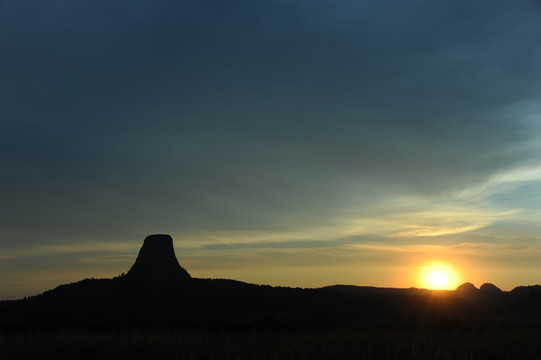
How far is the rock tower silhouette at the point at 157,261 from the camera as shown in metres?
98.1

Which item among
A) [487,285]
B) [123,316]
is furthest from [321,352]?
[487,285]

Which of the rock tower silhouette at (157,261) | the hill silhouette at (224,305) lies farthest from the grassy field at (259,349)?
the rock tower silhouette at (157,261)

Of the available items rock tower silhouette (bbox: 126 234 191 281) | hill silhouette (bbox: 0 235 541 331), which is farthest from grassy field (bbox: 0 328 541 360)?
rock tower silhouette (bbox: 126 234 191 281)

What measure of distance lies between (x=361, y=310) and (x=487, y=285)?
134367 millimetres

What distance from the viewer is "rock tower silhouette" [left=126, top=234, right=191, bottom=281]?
3861 inches

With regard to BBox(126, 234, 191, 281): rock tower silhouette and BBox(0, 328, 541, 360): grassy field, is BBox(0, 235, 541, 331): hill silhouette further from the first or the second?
BBox(0, 328, 541, 360): grassy field

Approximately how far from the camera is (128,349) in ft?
62.2

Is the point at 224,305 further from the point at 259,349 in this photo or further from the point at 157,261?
the point at 157,261

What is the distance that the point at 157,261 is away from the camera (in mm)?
101938

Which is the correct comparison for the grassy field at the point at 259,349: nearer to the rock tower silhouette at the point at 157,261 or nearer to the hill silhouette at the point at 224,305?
the hill silhouette at the point at 224,305

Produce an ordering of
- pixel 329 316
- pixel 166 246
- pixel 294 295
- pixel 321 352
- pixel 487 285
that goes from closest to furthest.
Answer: pixel 321 352 → pixel 329 316 → pixel 294 295 → pixel 166 246 → pixel 487 285

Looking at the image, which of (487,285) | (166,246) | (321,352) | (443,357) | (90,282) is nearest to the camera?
(443,357)

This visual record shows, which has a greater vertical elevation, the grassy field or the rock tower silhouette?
the rock tower silhouette

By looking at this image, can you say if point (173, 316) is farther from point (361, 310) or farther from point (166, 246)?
point (166, 246)
